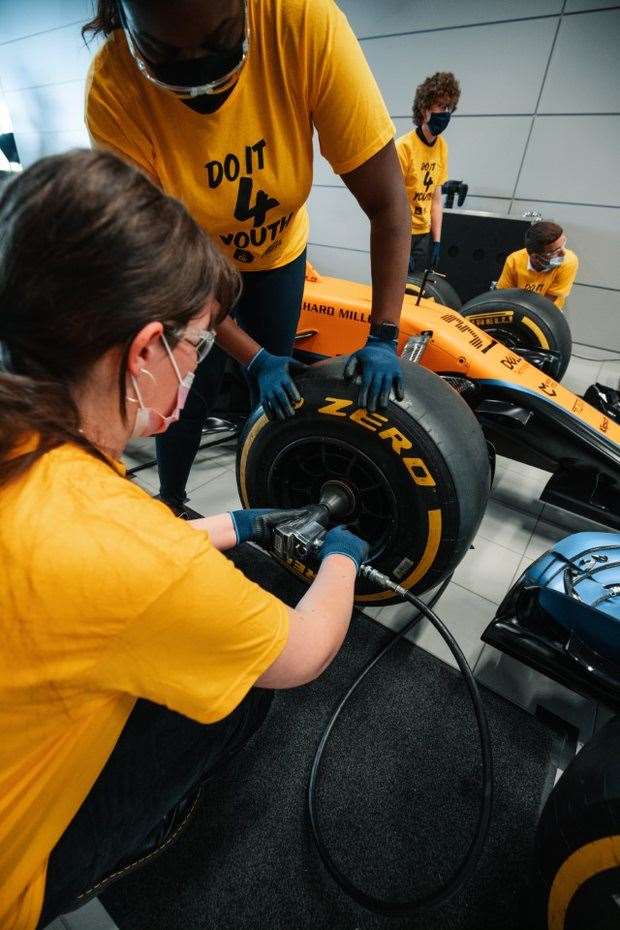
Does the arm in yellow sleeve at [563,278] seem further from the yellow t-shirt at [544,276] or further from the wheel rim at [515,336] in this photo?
the wheel rim at [515,336]

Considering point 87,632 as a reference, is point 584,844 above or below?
below

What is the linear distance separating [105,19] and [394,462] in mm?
982

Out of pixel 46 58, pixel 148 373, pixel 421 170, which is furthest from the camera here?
pixel 46 58

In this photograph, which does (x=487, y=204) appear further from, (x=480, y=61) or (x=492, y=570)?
(x=492, y=570)

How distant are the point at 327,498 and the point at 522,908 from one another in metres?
0.87

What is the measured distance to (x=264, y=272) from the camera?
122cm

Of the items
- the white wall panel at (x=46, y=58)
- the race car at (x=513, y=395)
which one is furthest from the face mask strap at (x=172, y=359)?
the white wall panel at (x=46, y=58)

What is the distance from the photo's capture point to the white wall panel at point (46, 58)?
5.97 metres

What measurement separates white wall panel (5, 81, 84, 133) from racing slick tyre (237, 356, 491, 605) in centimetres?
781

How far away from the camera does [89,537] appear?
392 millimetres

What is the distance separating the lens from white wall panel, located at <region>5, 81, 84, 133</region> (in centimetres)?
639

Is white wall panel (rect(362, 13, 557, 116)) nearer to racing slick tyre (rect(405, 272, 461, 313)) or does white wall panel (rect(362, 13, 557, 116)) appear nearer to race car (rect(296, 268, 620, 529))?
racing slick tyre (rect(405, 272, 461, 313))

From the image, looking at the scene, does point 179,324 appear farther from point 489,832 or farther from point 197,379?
point 489,832

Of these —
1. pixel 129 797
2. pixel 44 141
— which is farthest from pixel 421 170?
pixel 44 141
